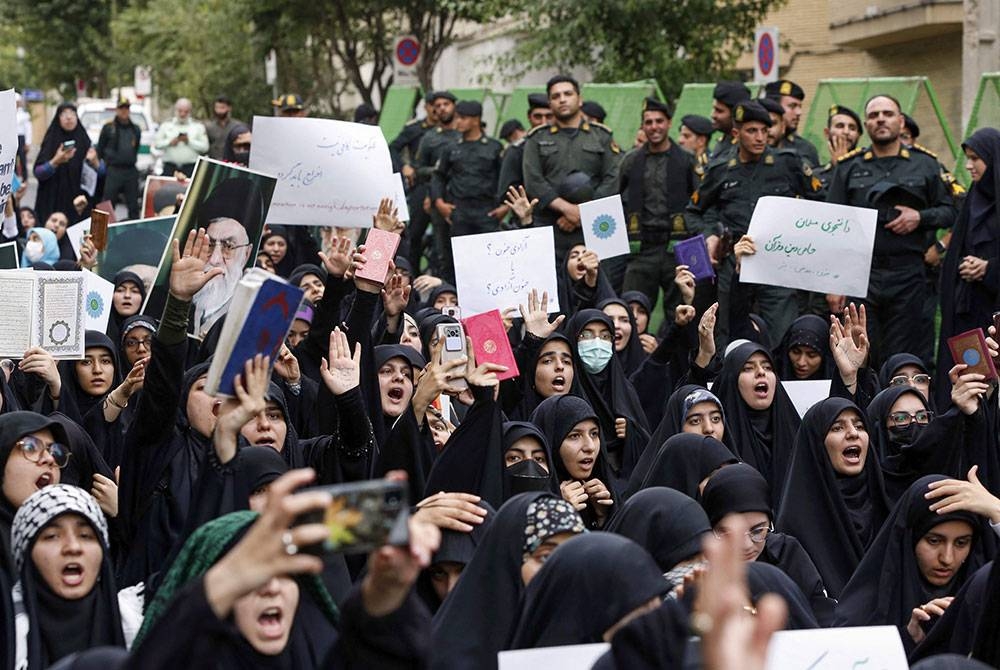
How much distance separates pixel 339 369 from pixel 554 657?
224 centimetres

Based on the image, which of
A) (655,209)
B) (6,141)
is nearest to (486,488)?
(6,141)

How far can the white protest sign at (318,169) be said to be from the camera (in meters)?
8.73

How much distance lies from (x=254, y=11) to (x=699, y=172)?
1636 cm

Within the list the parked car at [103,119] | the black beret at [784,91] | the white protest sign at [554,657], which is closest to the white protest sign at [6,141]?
the white protest sign at [554,657]

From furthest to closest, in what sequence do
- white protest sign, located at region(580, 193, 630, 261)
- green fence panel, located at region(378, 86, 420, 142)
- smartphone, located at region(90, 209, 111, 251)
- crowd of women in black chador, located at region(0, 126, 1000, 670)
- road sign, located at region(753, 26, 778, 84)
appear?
green fence panel, located at region(378, 86, 420, 142) < road sign, located at region(753, 26, 778, 84) < white protest sign, located at region(580, 193, 630, 261) < smartphone, located at region(90, 209, 111, 251) < crowd of women in black chador, located at region(0, 126, 1000, 670)

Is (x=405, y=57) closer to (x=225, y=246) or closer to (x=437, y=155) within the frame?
(x=437, y=155)

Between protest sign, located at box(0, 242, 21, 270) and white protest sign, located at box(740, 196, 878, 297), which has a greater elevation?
protest sign, located at box(0, 242, 21, 270)

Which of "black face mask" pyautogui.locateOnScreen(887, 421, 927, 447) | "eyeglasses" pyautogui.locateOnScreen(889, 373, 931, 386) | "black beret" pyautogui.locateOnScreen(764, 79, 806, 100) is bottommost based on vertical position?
"black face mask" pyautogui.locateOnScreen(887, 421, 927, 447)

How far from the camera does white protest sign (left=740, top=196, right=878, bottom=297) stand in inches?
360

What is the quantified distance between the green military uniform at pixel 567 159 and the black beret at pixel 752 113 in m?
1.48

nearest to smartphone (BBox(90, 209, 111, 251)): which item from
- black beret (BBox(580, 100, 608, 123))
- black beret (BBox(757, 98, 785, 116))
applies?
black beret (BBox(757, 98, 785, 116))

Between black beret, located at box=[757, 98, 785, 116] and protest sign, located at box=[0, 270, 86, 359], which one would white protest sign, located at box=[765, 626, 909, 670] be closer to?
protest sign, located at box=[0, 270, 86, 359]

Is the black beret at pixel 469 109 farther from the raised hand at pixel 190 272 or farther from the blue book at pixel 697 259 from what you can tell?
the raised hand at pixel 190 272

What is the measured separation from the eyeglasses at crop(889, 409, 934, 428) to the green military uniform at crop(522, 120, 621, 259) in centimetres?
456
